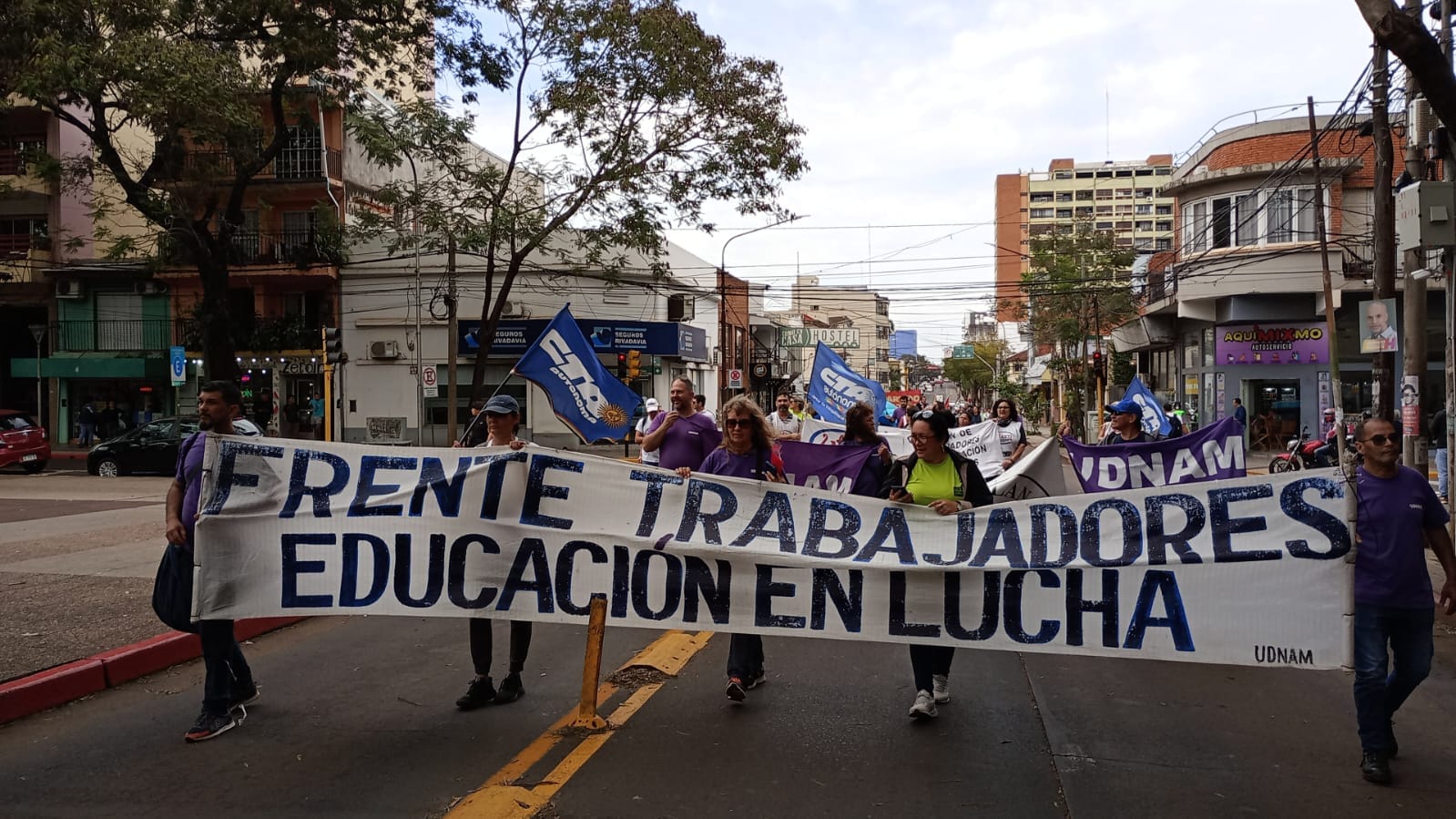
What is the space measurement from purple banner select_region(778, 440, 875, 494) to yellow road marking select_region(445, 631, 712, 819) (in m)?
1.82

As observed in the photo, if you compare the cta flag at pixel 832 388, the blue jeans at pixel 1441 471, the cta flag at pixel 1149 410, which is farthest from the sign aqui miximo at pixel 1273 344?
the cta flag at pixel 832 388

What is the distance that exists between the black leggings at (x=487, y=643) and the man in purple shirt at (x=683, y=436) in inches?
70.5

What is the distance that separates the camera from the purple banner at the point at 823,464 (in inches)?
291

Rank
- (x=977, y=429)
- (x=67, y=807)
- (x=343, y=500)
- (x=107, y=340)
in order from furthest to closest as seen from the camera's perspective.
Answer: (x=107, y=340), (x=977, y=429), (x=343, y=500), (x=67, y=807)

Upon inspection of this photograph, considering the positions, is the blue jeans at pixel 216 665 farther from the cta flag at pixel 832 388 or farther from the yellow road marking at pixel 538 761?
the cta flag at pixel 832 388

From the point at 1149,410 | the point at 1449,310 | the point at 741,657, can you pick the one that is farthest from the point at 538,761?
the point at 1149,410

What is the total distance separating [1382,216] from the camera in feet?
40.3

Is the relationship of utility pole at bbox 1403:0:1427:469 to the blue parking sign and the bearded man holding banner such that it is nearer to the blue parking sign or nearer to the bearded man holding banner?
the bearded man holding banner

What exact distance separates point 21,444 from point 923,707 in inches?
1037

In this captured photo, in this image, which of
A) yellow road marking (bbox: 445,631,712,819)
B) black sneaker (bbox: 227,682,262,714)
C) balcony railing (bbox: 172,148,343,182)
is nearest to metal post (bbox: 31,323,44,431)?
balcony railing (bbox: 172,148,343,182)

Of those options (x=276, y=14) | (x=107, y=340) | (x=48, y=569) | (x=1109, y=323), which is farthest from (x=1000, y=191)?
(x=48, y=569)

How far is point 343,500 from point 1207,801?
441 centimetres

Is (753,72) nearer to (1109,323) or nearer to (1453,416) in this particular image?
(1453,416)

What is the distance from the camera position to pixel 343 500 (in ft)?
18.5
